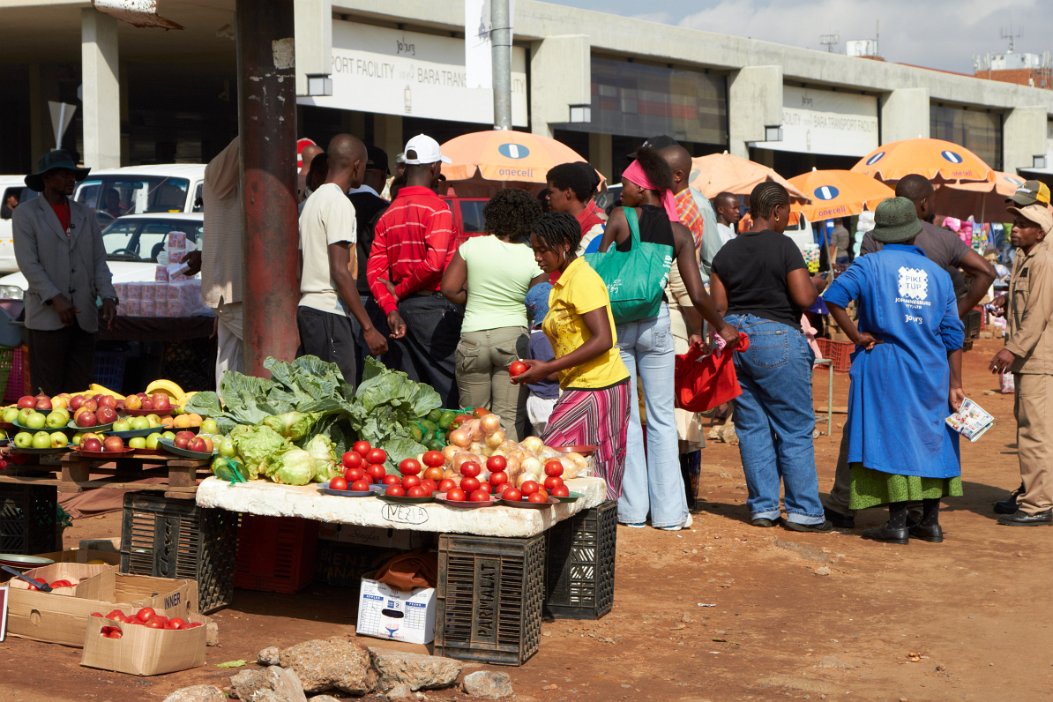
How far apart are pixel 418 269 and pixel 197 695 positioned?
3.67 metres

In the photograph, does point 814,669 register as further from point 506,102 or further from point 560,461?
point 506,102

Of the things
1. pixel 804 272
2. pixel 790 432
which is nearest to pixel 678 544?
pixel 790 432

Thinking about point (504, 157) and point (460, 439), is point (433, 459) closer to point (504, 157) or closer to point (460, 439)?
point (460, 439)

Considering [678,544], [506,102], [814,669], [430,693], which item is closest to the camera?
[430,693]

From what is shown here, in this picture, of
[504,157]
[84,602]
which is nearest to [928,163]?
[504,157]

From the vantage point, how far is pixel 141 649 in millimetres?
5230

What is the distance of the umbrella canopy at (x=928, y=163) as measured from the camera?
59.2ft

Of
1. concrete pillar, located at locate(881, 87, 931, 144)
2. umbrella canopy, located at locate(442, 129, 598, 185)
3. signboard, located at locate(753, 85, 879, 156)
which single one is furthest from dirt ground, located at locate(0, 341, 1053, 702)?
concrete pillar, located at locate(881, 87, 931, 144)

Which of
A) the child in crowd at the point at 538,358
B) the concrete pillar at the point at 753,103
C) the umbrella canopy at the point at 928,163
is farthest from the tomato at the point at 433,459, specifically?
the concrete pillar at the point at 753,103

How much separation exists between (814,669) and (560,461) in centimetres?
145

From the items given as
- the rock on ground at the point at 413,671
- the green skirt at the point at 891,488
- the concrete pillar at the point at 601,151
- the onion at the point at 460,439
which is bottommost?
the rock on ground at the point at 413,671

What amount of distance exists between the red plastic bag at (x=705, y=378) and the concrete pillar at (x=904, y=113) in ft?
106

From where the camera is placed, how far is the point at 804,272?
7.95 metres

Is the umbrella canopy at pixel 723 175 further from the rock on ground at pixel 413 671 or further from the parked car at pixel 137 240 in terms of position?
Result: the rock on ground at pixel 413 671
